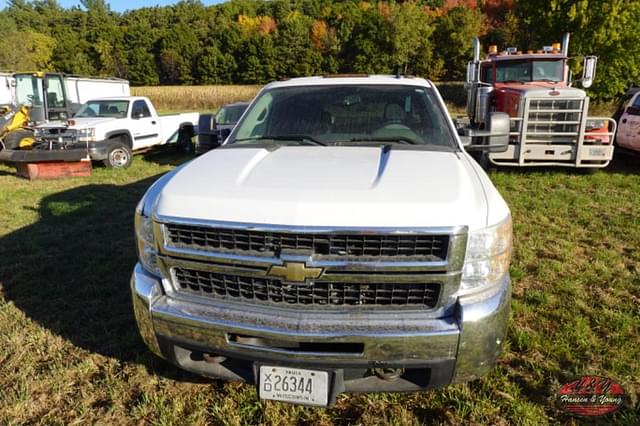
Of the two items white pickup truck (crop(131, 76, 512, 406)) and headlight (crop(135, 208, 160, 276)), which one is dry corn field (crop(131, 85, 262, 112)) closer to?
headlight (crop(135, 208, 160, 276))

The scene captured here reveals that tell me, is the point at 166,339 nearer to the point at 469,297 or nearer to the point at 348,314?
the point at 348,314

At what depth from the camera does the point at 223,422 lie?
2.44m

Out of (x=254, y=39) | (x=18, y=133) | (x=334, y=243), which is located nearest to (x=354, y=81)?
(x=334, y=243)

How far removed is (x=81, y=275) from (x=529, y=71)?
9.65 metres

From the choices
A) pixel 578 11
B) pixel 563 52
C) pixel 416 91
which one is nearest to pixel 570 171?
pixel 563 52

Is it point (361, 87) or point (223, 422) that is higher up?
point (361, 87)

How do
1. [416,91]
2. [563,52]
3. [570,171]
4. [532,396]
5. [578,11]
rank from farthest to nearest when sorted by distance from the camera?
[578,11] < [563,52] < [570,171] < [416,91] < [532,396]

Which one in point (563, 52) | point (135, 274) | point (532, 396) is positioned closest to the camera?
point (135, 274)

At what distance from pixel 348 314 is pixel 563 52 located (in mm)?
10082

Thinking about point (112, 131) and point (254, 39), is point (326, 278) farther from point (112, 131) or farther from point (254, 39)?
point (254, 39)

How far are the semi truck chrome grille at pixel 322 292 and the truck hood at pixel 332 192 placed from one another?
0.31 meters

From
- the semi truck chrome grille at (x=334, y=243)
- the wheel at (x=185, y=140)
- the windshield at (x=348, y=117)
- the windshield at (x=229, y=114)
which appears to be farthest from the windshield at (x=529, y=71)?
the semi truck chrome grille at (x=334, y=243)

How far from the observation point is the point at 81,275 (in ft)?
14.4

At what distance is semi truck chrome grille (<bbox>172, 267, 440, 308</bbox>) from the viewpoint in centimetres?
208
